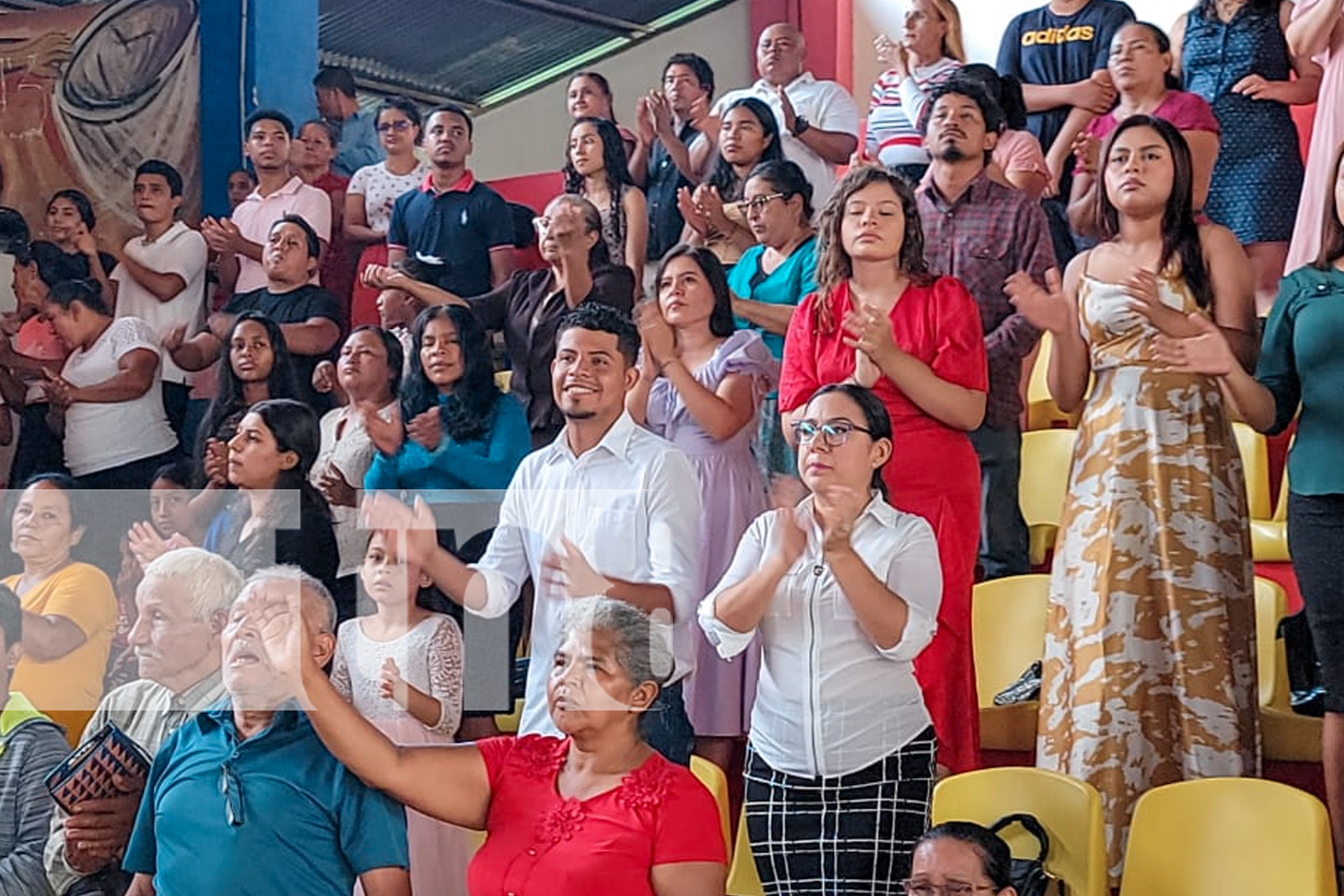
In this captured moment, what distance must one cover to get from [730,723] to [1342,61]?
1844mm

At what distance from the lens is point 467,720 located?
318 cm

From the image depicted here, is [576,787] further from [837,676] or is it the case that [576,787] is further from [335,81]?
[335,81]

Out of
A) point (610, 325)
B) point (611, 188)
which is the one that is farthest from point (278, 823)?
point (611, 188)

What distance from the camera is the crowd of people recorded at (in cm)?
249

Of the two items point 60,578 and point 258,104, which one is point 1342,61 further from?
point 258,104

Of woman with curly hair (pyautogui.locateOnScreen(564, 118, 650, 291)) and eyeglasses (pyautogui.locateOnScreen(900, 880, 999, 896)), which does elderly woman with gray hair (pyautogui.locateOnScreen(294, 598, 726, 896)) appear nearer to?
eyeglasses (pyautogui.locateOnScreen(900, 880, 999, 896))

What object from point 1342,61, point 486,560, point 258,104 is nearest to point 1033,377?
point 1342,61

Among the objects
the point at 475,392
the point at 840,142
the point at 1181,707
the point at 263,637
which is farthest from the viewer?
the point at 840,142

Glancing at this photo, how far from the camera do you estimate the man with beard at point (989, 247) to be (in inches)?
137

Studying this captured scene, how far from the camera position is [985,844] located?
244 centimetres

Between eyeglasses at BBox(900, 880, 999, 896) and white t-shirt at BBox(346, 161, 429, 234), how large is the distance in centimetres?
290

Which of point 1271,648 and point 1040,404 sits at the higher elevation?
point 1040,404

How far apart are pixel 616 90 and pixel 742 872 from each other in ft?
11.3

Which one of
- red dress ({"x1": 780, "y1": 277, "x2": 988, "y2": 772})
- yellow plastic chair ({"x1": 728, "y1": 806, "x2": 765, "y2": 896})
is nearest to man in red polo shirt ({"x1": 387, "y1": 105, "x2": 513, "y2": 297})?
red dress ({"x1": 780, "y1": 277, "x2": 988, "y2": 772})
